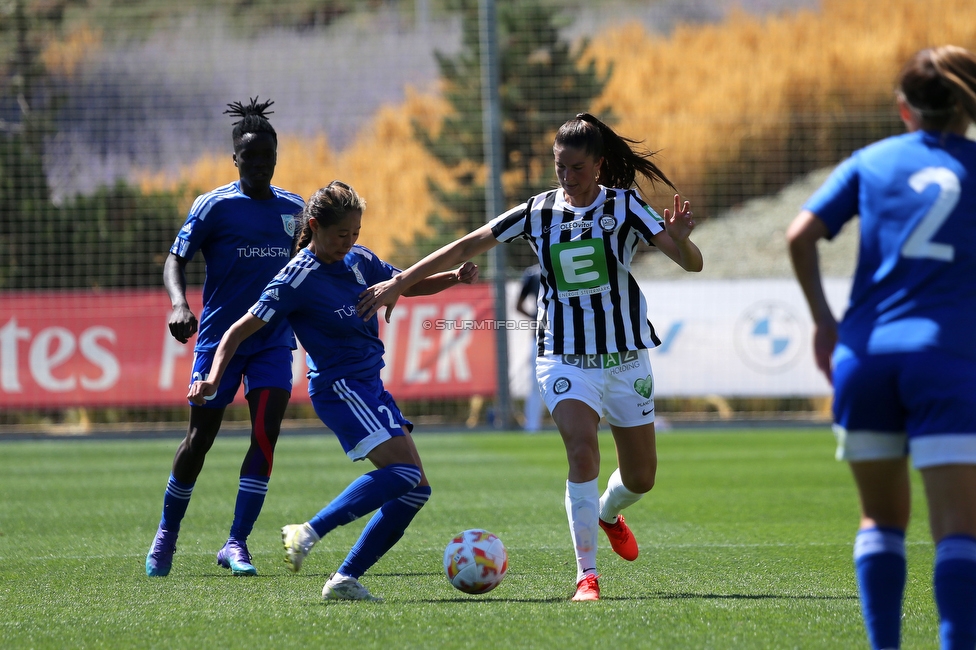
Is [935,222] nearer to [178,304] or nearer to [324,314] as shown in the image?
[324,314]

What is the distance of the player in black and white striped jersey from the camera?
482cm

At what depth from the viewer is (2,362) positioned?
16.3 metres

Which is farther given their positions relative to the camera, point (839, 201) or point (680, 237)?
point (680, 237)

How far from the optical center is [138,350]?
16.5 metres

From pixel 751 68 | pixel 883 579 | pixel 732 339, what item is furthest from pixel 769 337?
pixel 883 579

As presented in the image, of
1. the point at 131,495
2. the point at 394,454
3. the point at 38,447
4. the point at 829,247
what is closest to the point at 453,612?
the point at 394,454

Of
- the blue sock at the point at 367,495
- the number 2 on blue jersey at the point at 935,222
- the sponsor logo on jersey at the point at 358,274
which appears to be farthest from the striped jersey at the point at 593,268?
the number 2 on blue jersey at the point at 935,222

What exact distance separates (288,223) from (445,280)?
1.15 meters

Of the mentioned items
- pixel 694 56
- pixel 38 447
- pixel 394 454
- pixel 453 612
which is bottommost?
pixel 38 447

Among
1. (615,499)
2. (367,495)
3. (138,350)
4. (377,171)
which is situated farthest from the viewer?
(377,171)

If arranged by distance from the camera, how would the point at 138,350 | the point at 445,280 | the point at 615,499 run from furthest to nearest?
the point at 138,350 < the point at 615,499 < the point at 445,280

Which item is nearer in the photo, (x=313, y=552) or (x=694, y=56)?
(x=313, y=552)

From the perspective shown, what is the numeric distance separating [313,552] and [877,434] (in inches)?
156

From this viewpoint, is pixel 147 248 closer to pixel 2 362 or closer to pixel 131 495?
pixel 2 362
